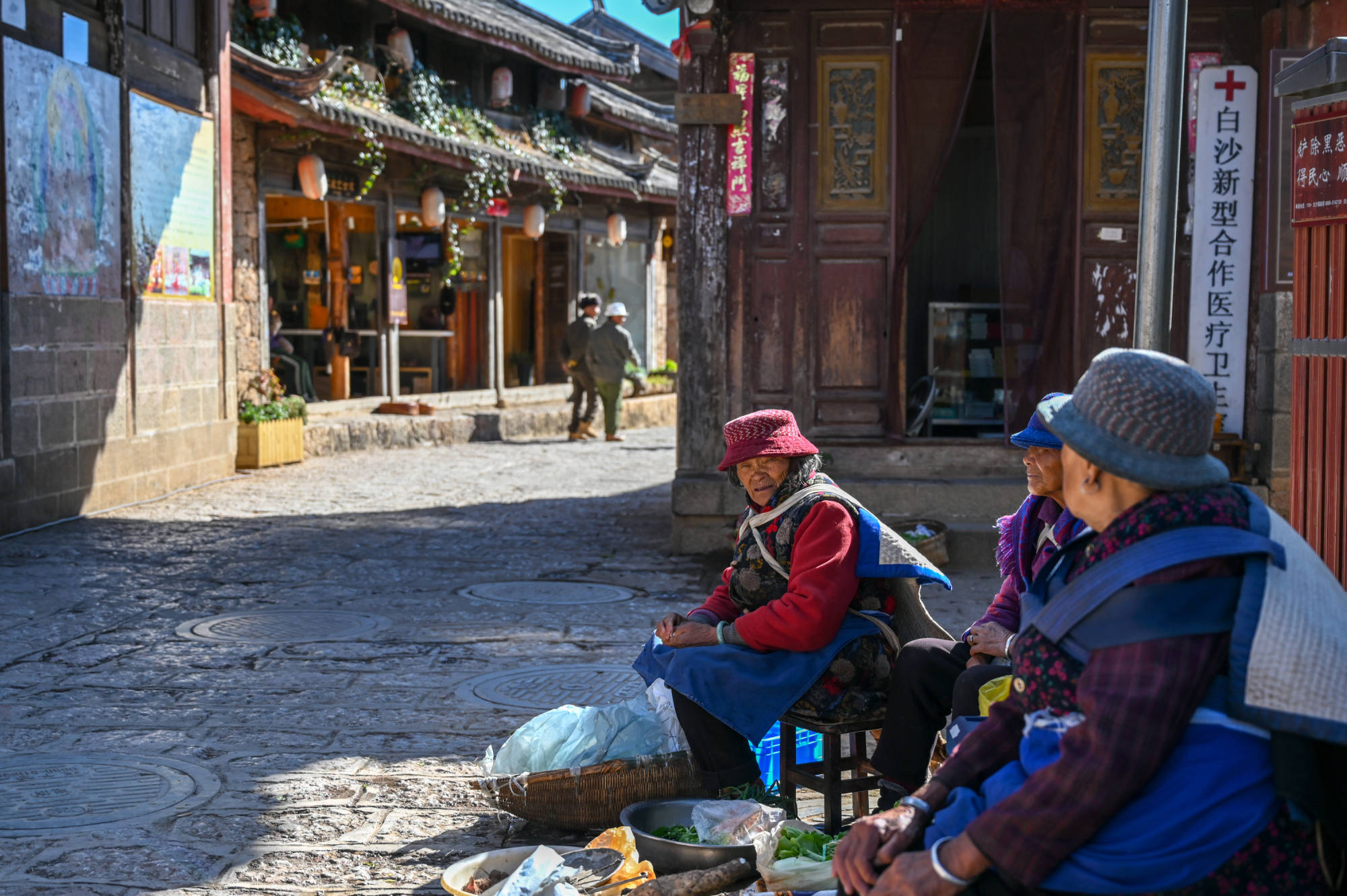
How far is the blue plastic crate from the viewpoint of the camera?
4375mm

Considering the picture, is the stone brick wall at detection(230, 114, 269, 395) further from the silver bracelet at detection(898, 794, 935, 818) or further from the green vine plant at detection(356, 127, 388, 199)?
the silver bracelet at detection(898, 794, 935, 818)

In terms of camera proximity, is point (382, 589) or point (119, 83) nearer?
point (382, 589)

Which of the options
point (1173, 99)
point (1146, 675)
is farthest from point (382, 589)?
point (1146, 675)

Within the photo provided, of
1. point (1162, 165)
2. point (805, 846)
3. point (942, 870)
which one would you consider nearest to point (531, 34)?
point (1162, 165)

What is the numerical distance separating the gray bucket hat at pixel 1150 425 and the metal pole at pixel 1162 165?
2.62 m

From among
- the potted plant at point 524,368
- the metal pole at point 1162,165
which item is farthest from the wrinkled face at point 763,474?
the potted plant at point 524,368

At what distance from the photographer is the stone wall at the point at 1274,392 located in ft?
29.0

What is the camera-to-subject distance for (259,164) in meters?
15.2

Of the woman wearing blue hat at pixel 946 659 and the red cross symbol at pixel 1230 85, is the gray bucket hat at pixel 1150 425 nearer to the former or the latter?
the woman wearing blue hat at pixel 946 659

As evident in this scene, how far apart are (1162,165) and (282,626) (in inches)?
188

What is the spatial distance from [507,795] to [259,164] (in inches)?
488

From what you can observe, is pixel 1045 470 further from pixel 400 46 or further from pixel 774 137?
pixel 400 46

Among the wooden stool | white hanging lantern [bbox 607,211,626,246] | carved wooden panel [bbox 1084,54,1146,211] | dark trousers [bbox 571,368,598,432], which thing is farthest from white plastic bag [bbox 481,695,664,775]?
white hanging lantern [bbox 607,211,626,246]

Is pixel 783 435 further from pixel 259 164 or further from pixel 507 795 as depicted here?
pixel 259 164
